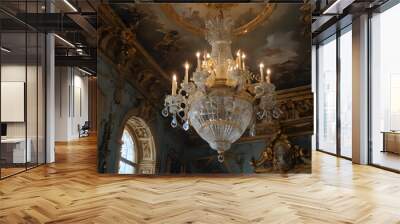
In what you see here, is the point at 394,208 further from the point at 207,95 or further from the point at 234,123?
the point at 207,95

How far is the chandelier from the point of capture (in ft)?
17.1

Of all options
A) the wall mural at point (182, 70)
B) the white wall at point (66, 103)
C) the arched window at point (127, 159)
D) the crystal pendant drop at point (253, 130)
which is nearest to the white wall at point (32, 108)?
the wall mural at point (182, 70)

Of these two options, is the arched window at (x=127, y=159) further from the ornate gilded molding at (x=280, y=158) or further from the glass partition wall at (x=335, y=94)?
the glass partition wall at (x=335, y=94)

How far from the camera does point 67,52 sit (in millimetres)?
12242

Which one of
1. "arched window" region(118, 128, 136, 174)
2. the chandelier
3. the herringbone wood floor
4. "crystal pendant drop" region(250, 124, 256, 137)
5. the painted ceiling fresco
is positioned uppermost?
the painted ceiling fresco

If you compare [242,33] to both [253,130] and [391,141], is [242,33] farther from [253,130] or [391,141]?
[391,141]

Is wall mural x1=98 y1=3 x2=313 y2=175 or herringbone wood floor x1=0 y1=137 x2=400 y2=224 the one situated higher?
wall mural x1=98 y1=3 x2=313 y2=175

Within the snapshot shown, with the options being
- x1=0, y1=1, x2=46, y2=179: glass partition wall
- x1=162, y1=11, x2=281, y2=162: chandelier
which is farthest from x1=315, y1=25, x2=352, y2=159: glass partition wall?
x1=0, y1=1, x2=46, y2=179: glass partition wall

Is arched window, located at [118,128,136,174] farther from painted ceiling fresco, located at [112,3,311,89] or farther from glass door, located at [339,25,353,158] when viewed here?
glass door, located at [339,25,353,158]

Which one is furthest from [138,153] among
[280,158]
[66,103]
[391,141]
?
[66,103]

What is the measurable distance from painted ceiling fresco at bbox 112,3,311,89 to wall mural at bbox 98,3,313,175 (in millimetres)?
18

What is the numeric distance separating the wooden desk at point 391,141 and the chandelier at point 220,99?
9.01 ft

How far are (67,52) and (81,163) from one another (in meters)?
5.58

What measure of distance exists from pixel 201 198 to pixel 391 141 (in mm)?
4576
